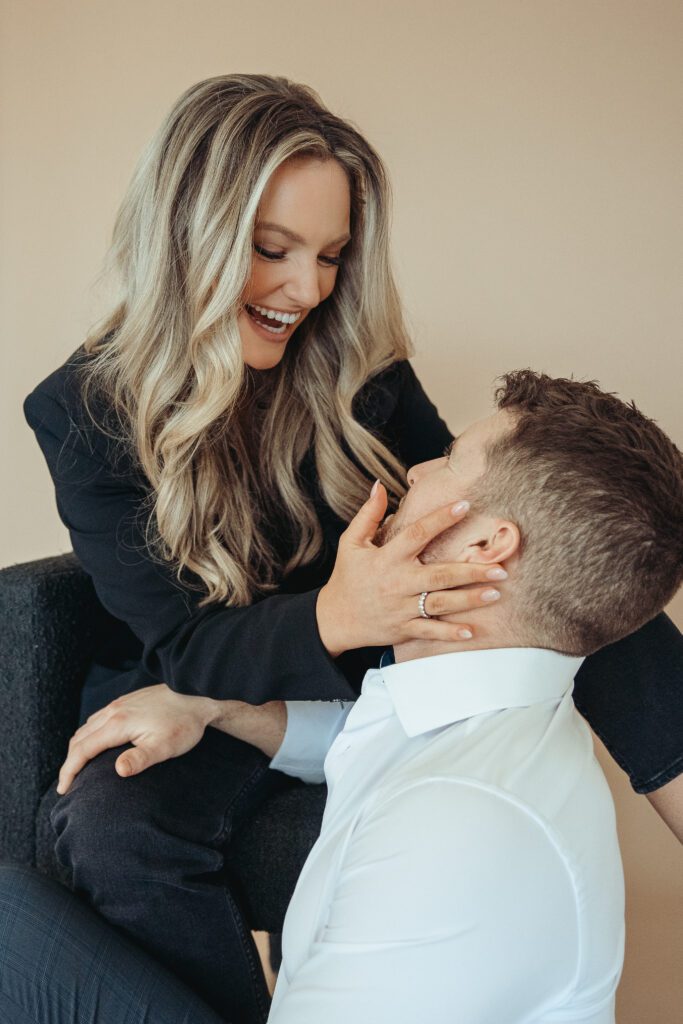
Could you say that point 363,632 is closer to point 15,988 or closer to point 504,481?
point 504,481

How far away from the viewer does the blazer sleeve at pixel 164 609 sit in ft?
3.70

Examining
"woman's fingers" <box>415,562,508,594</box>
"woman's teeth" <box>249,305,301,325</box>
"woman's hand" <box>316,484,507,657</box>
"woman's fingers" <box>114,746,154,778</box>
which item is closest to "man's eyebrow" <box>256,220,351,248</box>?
"woman's teeth" <box>249,305,301,325</box>

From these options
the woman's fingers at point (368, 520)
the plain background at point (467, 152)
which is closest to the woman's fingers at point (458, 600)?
the woman's fingers at point (368, 520)

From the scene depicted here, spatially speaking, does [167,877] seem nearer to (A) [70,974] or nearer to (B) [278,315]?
(A) [70,974]

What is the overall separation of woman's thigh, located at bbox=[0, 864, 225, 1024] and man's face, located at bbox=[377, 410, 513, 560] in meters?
0.48

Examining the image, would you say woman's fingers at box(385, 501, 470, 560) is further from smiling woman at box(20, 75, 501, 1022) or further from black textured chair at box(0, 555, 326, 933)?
black textured chair at box(0, 555, 326, 933)

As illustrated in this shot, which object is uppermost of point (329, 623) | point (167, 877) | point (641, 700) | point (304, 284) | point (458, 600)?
point (304, 284)

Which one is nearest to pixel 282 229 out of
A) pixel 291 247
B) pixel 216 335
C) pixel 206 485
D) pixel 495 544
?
pixel 291 247

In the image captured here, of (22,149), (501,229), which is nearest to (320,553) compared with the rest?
(501,229)

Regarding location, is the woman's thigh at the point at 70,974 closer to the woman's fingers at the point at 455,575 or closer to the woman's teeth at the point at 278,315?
the woman's fingers at the point at 455,575

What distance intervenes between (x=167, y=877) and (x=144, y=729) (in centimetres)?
19

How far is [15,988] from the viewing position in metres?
0.95

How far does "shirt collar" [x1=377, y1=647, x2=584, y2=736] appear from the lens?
894mm

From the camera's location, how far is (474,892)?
72 cm
